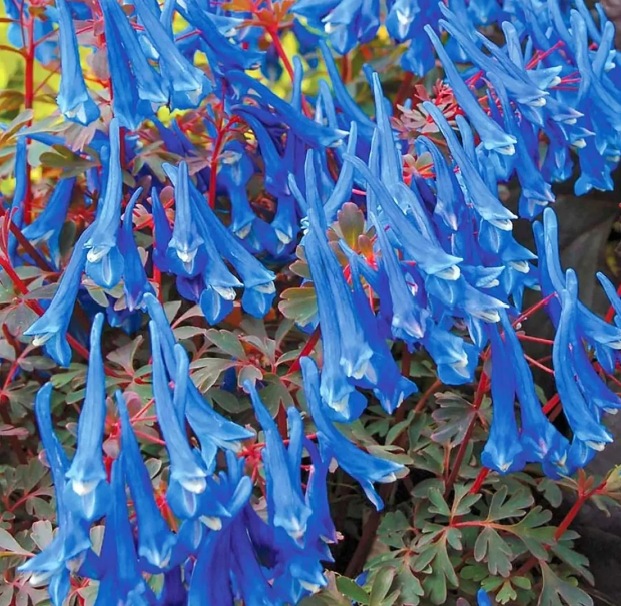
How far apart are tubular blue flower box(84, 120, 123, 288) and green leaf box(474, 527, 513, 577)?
0.64 m

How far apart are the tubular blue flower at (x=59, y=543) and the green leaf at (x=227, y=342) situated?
0.85 ft

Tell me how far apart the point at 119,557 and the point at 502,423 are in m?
0.51

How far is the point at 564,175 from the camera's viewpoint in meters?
1.28

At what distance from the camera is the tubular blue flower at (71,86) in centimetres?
105

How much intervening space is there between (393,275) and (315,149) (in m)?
0.43

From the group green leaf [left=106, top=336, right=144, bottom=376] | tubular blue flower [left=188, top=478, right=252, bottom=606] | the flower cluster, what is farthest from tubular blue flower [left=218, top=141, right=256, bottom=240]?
tubular blue flower [left=188, top=478, right=252, bottom=606]

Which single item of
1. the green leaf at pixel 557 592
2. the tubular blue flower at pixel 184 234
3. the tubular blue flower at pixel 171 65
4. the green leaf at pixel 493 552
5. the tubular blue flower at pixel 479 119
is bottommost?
the green leaf at pixel 557 592

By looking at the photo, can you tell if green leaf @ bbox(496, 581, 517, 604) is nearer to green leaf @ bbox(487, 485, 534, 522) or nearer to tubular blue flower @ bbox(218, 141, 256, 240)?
green leaf @ bbox(487, 485, 534, 522)

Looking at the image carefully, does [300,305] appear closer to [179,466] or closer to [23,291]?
[179,466]

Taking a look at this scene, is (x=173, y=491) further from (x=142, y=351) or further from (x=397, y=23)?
(x=397, y=23)

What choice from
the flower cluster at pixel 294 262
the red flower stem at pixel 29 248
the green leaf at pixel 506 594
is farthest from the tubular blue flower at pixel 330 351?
the red flower stem at pixel 29 248

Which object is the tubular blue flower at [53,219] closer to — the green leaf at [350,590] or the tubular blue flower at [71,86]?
the tubular blue flower at [71,86]

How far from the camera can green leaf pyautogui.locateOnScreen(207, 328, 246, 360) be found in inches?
40.0

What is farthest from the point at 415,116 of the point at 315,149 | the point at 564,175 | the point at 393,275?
the point at 393,275
